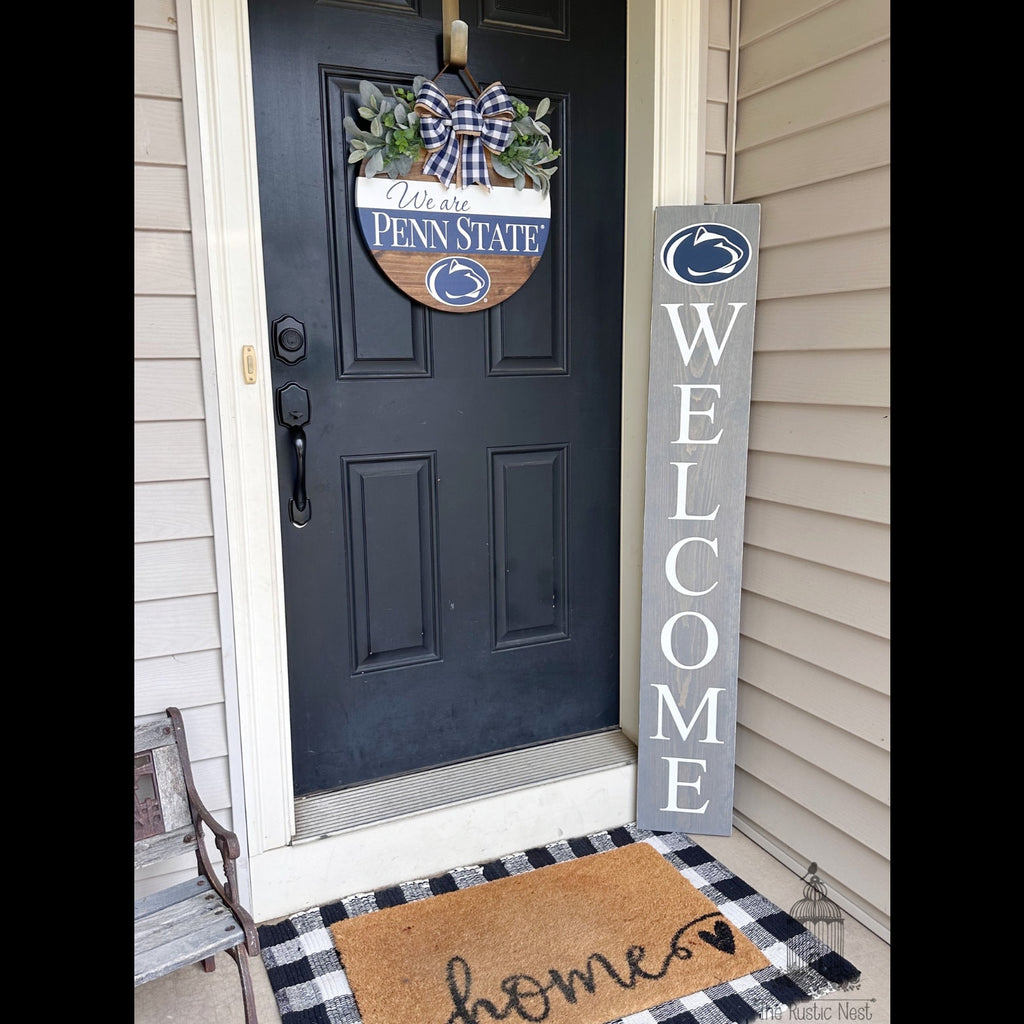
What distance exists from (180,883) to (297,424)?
96 cm

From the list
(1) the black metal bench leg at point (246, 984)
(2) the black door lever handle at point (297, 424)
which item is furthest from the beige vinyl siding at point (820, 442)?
(1) the black metal bench leg at point (246, 984)

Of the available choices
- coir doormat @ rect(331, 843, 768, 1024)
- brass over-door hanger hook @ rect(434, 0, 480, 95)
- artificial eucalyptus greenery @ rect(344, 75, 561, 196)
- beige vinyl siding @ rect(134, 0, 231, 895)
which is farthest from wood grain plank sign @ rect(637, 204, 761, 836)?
beige vinyl siding @ rect(134, 0, 231, 895)

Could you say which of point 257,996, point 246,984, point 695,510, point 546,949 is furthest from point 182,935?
point 695,510

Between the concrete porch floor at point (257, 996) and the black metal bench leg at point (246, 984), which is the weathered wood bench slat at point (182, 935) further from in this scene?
the concrete porch floor at point (257, 996)

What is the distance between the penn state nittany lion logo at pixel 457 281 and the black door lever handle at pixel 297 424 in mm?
380

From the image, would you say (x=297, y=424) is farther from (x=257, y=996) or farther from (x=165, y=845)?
(x=257, y=996)

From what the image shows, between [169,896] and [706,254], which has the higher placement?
[706,254]

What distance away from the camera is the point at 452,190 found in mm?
1865
